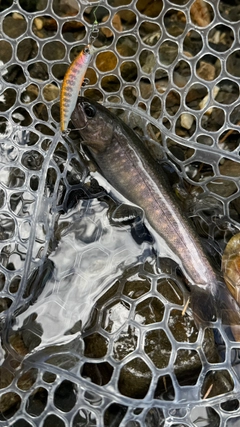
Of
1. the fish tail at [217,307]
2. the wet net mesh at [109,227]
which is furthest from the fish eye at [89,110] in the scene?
the fish tail at [217,307]

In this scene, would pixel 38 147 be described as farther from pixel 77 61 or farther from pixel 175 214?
pixel 175 214

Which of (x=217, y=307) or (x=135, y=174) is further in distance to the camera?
(x=135, y=174)

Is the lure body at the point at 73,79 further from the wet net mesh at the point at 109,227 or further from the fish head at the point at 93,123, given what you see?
the wet net mesh at the point at 109,227

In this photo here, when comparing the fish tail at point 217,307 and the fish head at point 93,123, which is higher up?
the fish head at point 93,123

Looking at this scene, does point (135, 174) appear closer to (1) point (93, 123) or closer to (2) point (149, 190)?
(2) point (149, 190)

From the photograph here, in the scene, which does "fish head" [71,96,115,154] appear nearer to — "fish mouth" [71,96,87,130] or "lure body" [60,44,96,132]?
"fish mouth" [71,96,87,130]

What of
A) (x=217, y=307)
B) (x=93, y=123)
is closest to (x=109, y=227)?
(x=93, y=123)

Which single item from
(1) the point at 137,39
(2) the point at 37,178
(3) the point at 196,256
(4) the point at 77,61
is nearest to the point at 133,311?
(3) the point at 196,256
